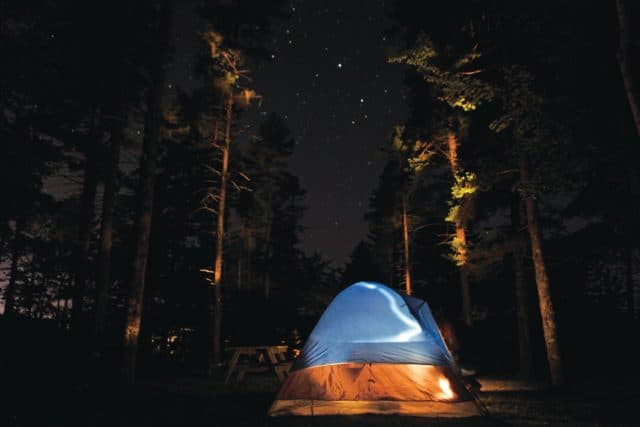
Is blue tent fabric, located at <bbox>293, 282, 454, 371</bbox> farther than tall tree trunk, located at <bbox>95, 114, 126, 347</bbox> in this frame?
No

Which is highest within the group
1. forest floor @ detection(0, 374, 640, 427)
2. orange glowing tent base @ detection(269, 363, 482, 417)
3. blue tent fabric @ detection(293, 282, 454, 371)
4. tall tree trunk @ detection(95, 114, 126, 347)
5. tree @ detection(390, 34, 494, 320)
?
tree @ detection(390, 34, 494, 320)

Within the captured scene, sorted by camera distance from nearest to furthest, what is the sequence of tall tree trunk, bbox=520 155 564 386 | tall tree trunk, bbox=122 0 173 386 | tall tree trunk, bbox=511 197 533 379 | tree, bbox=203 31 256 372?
tall tree trunk, bbox=122 0 173 386 → tall tree trunk, bbox=520 155 564 386 → tall tree trunk, bbox=511 197 533 379 → tree, bbox=203 31 256 372

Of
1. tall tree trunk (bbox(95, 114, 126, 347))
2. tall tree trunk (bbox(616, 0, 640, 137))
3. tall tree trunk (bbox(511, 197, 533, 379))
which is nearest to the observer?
tall tree trunk (bbox(616, 0, 640, 137))

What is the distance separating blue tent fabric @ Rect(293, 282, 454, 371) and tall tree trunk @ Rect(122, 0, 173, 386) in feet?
16.7

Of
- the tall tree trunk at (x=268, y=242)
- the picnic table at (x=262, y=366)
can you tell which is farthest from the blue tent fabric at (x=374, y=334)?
the tall tree trunk at (x=268, y=242)

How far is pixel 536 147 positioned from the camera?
1129 cm

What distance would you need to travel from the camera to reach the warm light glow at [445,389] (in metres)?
8.42

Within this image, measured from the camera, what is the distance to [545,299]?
499 inches

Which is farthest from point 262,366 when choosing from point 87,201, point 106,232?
point 87,201

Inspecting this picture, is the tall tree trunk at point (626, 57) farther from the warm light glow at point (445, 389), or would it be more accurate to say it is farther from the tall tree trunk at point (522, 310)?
the tall tree trunk at point (522, 310)

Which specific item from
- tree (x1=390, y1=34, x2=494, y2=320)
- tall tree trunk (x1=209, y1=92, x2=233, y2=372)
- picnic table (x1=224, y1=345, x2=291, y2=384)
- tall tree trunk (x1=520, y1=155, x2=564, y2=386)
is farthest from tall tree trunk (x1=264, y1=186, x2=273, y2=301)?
tall tree trunk (x1=520, y1=155, x2=564, y2=386)

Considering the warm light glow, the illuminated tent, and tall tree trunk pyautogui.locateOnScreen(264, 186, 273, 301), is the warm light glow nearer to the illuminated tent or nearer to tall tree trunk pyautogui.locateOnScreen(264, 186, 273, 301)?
the illuminated tent

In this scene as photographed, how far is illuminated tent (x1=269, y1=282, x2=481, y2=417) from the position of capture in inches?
329

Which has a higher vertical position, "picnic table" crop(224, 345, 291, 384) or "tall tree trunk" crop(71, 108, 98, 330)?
"tall tree trunk" crop(71, 108, 98, 330)
